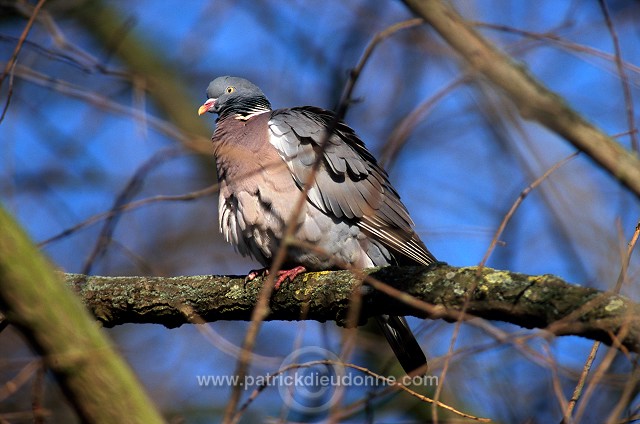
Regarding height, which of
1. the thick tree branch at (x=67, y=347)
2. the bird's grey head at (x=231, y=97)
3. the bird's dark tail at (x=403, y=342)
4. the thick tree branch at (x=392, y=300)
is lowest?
the thick tree branch at (x=67, y=347)

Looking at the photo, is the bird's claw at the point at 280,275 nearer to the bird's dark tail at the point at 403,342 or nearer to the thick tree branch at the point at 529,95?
the bird's dark tail at the point at 403,342

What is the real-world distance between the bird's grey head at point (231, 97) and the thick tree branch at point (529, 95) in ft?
7.58

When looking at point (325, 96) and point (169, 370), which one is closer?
point (325, 96)

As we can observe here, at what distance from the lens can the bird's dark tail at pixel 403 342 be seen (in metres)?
4.16

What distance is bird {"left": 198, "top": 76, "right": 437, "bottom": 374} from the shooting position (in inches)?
162

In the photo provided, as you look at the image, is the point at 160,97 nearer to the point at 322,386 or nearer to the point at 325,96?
the point at 325,96

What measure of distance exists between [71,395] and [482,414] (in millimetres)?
3977

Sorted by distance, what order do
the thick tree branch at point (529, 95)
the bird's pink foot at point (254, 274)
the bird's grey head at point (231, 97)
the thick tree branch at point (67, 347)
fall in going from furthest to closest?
the bird's grey head at point (231, 97) → the bird's pink foot at point (254, 274) → the thick tree branch at point (529, 95) → the thick tree branch at point (67, 347)

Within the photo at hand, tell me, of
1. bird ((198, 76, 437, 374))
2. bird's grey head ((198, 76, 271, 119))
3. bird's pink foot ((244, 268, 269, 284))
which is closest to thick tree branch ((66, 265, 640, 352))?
bird's pink foot ((244, 268, 269, 284))

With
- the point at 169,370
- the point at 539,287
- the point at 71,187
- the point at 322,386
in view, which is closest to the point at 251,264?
the point at 169,370

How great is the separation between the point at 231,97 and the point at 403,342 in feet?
6.97

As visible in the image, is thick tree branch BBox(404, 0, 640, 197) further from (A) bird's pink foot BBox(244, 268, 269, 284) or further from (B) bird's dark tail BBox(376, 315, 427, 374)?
(B) bird's dark tail BBox(376, 315, 427, 374)

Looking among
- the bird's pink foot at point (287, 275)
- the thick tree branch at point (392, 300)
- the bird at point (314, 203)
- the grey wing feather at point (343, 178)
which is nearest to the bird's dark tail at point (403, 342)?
the bird at point (314, 203)

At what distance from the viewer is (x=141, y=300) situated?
11.7 ft
